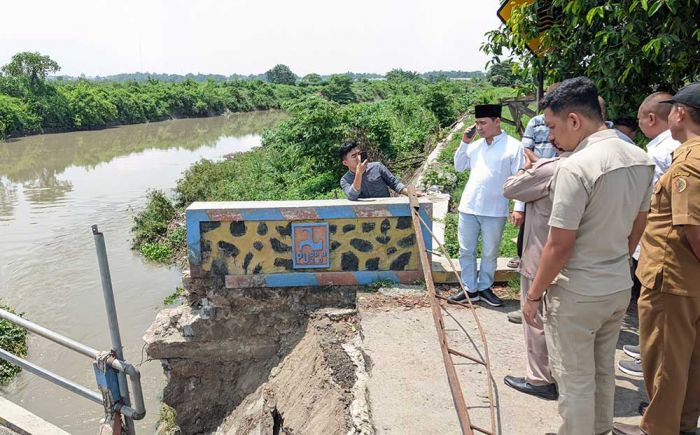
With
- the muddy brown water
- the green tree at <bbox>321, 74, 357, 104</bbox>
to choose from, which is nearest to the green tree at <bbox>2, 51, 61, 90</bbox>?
the muddy brown water

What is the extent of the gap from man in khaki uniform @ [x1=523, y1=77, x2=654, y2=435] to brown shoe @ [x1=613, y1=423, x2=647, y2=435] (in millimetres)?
455

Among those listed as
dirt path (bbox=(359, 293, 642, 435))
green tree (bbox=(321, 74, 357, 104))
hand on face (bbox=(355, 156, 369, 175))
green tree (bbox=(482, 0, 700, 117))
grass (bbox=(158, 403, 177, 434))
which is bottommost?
grass (bbox=(158, 403, 177, 434))

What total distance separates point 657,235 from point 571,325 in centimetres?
70

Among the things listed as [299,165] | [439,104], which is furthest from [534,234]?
[439,104]

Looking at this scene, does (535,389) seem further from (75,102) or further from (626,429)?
(75,102)

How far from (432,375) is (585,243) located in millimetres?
Result: 1592

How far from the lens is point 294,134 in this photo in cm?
1298

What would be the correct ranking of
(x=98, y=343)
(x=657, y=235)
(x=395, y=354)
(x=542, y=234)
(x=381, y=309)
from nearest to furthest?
(x=657, y=235) → (x=542, y=234) → (x=395, y=354) → (x=381, y=309) → (x=98, y=343)

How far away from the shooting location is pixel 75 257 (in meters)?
12.5

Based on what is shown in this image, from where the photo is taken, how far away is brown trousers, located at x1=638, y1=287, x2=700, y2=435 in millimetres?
2568

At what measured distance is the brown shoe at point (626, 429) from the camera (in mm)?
2813

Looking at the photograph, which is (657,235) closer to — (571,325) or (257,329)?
(571,325)

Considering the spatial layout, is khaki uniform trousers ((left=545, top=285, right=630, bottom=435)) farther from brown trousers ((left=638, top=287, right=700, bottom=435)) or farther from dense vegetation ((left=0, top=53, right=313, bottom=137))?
dense vegetation ((left=0, top=53, right=313, bottom=137))

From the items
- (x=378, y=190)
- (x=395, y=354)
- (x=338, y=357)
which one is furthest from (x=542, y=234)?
(x=378, y=190)
